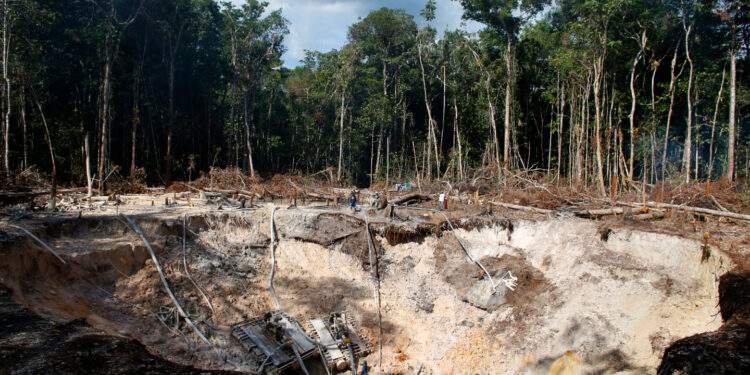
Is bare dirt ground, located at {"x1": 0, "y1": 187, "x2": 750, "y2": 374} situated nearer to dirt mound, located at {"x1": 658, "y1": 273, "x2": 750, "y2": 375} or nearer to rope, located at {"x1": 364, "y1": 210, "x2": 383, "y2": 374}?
rope, located at {"x1": 364, "y1": 210, "x2": 383, "y2": 374}

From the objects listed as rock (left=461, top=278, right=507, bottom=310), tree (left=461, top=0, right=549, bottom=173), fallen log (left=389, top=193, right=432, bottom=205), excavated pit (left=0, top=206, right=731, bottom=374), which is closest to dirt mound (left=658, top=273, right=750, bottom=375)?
excavated pit (left=0, top=206, right=731, bottom=374)

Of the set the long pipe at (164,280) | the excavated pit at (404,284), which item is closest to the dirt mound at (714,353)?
the excavated pit at (404,284)

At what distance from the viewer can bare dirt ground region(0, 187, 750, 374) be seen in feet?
22.5

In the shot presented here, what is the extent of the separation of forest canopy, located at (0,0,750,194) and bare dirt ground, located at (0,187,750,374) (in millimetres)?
5081

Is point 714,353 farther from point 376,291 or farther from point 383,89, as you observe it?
point 383,89

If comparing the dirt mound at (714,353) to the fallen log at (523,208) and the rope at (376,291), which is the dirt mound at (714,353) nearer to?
the rope at (376,291)

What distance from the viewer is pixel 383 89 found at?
28.4 metres

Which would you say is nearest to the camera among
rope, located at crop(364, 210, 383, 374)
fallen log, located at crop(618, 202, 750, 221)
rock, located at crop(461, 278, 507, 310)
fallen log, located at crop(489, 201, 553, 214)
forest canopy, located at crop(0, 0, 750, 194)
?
rope, located at crop(364, 210, 383, 374)

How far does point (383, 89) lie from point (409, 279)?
20.6 metres

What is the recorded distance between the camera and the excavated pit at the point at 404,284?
22.4ft

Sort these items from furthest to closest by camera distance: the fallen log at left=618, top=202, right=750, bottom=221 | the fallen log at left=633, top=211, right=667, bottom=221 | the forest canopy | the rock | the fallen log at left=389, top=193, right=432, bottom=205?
the forest canopy → the fallen log at left=389, top=193, right=432, bottom=205 → the fallen log at left=633, top=211, right=667, bottom=221 → the rock → the fallen log at left=618, top=202, right=750, bottom=221

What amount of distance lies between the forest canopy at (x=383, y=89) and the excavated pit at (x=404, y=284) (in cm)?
540

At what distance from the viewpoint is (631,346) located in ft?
22.2

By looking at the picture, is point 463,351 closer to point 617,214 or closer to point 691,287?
point 691,287
